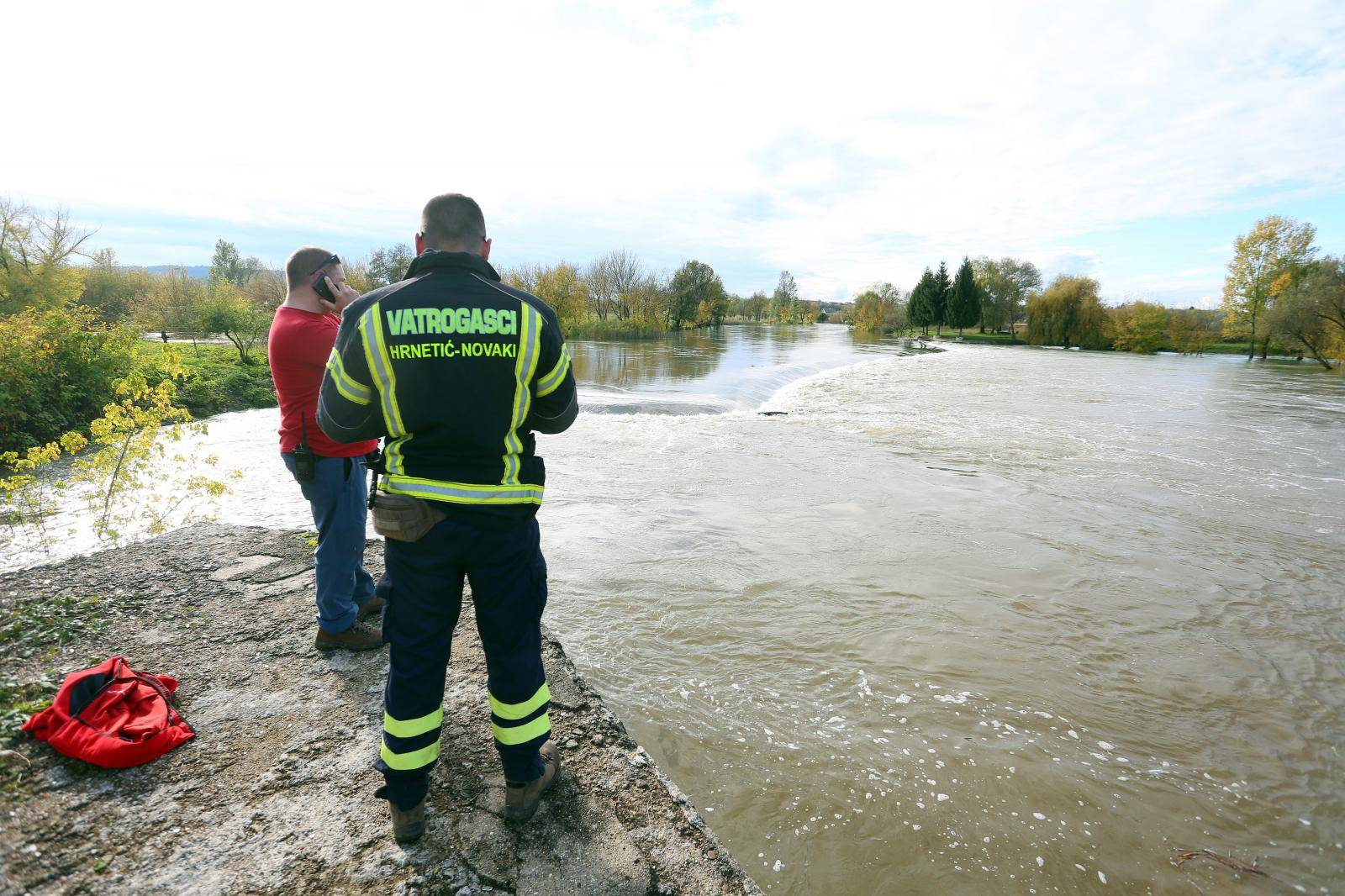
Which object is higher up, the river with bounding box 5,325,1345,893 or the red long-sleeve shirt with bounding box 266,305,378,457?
the red long-sleeve shirt with bounding box 266,305,378,457

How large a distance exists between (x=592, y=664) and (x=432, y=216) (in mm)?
3412

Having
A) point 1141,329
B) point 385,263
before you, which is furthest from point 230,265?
point 1141,329

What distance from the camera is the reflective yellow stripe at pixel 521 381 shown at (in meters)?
2.06

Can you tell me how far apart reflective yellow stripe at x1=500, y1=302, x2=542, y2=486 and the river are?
7.49ft

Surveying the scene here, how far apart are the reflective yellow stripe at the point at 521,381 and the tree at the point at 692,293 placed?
69057mm

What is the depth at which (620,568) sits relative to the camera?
20.3 ft

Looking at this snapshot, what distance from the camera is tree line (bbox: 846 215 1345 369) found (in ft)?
107

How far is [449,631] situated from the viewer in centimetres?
211

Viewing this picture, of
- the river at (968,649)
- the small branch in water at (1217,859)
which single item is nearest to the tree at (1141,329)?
the river at (968,649)

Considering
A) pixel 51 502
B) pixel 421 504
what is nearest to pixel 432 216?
pixel 421 504

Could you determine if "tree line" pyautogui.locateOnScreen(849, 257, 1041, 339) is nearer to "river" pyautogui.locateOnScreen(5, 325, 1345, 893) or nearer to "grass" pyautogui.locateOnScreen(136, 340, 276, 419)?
"river" pyautogui.locateOnScreen(5, 325, 1345, 893)

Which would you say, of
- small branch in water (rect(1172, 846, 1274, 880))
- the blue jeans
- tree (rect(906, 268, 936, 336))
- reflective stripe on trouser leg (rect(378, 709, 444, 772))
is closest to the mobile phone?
the blue jeans

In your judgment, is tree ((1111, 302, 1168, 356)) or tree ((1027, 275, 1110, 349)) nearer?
tree ((1111, 302, 1168, 356))

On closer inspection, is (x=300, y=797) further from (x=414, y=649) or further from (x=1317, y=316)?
(x=1317, y=316)
